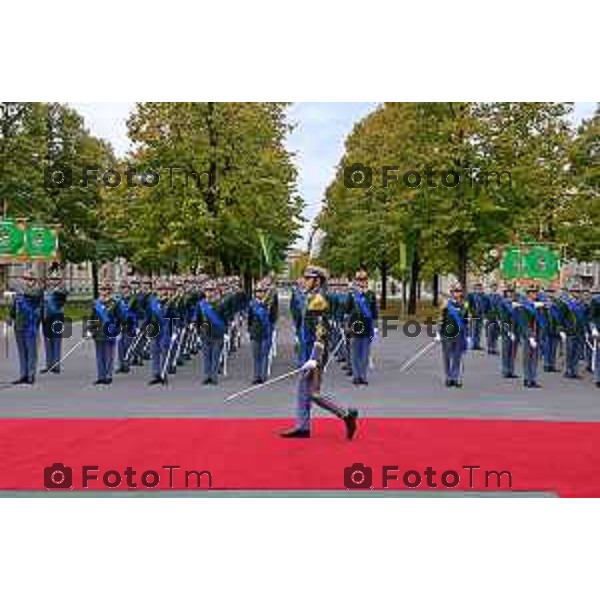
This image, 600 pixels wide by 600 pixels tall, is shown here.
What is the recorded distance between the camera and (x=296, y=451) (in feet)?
33.4

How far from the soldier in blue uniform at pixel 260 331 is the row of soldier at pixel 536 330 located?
2.96m

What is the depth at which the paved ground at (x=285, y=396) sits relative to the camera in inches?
524

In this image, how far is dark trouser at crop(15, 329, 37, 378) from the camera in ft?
55.3

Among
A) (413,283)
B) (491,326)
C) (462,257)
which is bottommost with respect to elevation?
(491,326)

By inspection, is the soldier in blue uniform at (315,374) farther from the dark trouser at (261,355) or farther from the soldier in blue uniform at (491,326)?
the soldier in blue uniform at (491,326)

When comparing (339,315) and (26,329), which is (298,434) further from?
(339,315)

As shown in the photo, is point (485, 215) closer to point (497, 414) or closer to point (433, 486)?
point (497, 414)

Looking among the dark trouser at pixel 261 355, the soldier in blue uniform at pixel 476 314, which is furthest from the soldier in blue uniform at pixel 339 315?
the soldier in blue uniform at pixel 476 314

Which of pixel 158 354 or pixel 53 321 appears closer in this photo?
pixel 158 354

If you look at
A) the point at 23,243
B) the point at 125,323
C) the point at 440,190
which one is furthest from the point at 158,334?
the point at 440,190

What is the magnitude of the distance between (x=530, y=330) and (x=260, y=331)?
4.78m

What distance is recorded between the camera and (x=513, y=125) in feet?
107

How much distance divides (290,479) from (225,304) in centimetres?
940

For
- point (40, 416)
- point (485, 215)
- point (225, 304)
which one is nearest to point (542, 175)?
point (485, 215)
